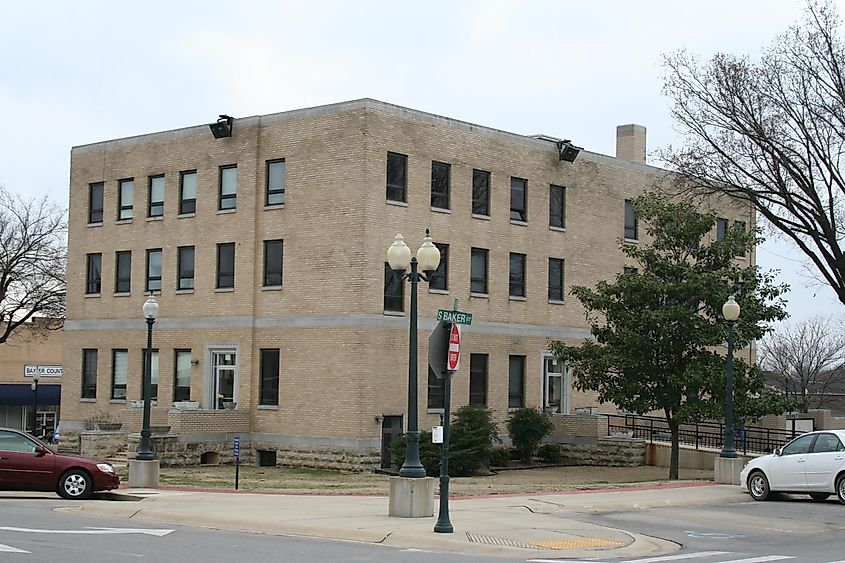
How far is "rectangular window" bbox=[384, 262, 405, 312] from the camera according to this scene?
37125 mm

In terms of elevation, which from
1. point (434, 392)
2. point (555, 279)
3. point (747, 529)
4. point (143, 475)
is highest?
point (555, 279)

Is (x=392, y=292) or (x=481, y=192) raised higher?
(x=481, y=192)

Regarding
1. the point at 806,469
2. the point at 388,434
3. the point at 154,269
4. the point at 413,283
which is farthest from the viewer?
the point at 154,269

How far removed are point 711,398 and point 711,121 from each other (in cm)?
805

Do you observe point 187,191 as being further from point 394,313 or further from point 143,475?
point 143,475

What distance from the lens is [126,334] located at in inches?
1666

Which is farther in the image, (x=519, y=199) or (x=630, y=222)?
(x=630, y=222)

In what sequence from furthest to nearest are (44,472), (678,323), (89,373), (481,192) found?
(89,373) → (481,192) → (678,323) → (44,472)

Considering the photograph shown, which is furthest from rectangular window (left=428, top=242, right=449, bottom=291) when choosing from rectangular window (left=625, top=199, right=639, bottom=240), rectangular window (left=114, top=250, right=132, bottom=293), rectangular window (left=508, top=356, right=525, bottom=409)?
rectangular window (left=114, top=250, right=132, bottom=293)

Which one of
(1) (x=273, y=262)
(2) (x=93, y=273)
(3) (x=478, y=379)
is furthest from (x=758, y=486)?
(2) (x=93, y=273)

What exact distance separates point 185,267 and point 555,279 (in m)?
13.3

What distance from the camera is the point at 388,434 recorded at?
121ft

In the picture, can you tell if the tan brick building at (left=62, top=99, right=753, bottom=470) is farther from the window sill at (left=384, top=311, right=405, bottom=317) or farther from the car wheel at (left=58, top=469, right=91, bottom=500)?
the car wheel at (left=58, top=469, right=91, bottom=500)

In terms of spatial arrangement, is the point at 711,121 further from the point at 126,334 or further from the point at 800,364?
the point at 800,364
